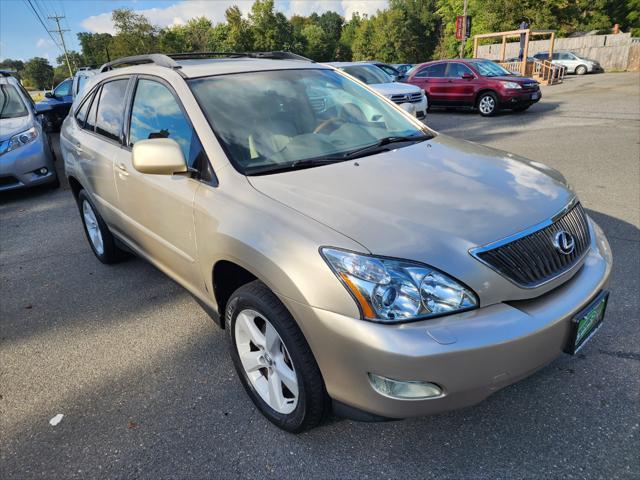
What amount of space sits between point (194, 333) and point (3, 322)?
1.64 m

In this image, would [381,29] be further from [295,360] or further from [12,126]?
[295,360]

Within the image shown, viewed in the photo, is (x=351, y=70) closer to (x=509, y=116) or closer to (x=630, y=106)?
(x=509, y=116)

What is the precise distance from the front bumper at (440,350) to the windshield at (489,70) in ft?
43.9

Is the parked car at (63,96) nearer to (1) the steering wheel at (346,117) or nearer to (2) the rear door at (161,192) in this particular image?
(2) the rear door at (161,192)

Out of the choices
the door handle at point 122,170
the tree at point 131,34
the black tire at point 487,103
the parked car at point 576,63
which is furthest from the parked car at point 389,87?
the tree at point 131,34

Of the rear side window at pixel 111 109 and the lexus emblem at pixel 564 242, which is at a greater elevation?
the rear side window at pixel 111 109

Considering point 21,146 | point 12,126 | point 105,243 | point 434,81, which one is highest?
point 12,126

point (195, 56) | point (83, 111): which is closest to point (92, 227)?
point (83, 111)

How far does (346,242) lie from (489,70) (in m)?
14.0

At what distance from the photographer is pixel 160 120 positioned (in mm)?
2975

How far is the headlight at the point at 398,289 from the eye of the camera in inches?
68.8

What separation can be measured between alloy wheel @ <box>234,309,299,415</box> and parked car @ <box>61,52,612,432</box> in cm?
1

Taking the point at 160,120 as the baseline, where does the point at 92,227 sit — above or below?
below

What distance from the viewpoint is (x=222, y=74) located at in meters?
2.91
